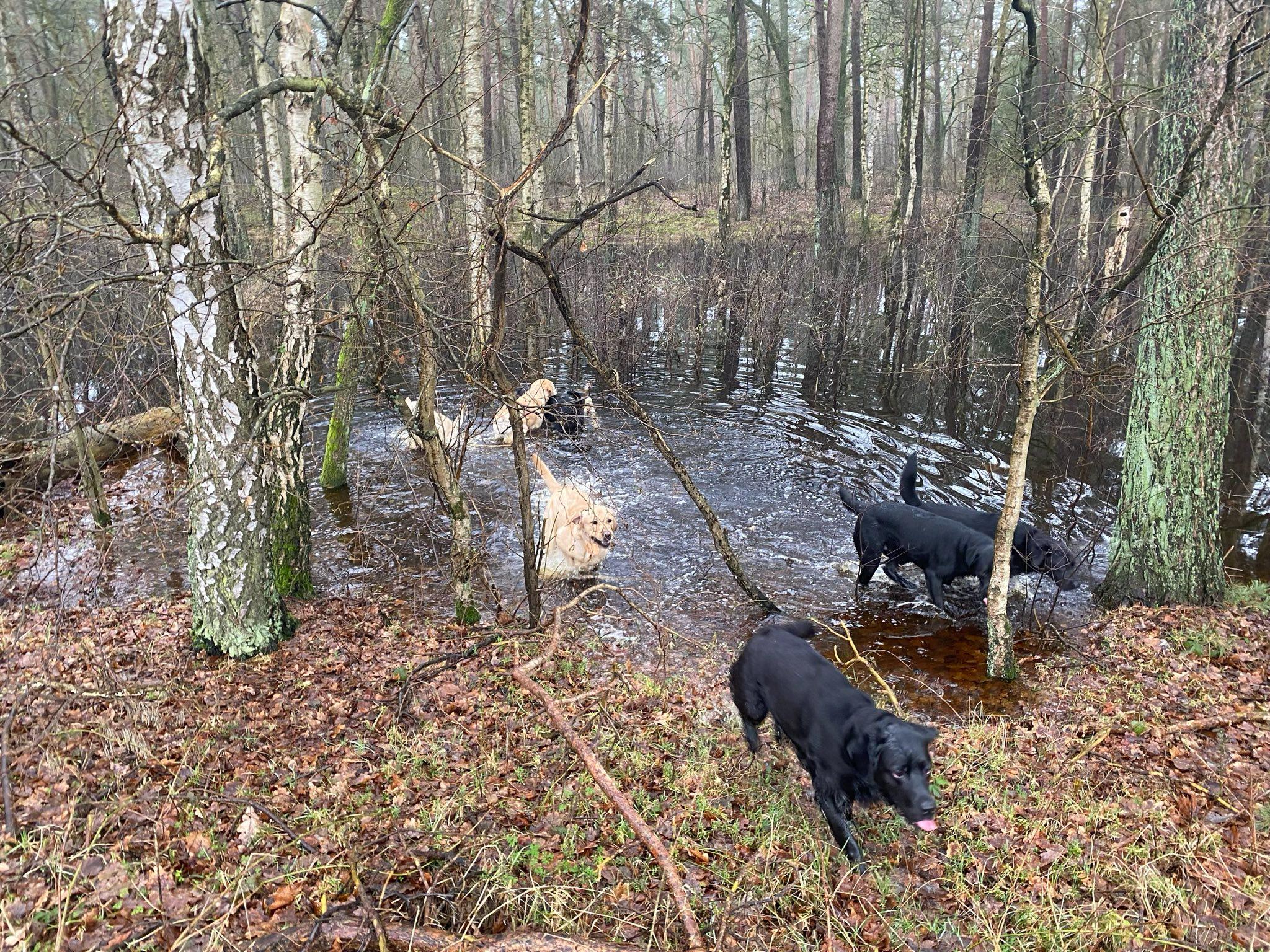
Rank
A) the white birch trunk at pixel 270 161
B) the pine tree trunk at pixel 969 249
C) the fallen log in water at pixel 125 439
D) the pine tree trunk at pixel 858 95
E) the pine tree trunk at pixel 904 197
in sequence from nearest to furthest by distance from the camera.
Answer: the white birch trunk at pixel 270 161 → the fallen log in water at pixel 125 439 → the pine tree trunk at pixel 969 249 → the pine tree trunk at pixel 904 197 → the pine tree trunk at pixel 858 95

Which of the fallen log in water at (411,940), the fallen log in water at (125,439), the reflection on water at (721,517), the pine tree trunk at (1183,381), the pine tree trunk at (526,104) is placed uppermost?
the pine tree trunk at (526,104)

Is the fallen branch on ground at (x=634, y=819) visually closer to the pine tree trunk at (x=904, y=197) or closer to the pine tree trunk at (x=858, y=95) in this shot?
the pine tree trunk at (x=904, y=197)

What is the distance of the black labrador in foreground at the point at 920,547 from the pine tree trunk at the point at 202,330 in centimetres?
518

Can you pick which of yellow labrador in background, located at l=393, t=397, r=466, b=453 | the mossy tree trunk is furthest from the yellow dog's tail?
the mossy tree trunk

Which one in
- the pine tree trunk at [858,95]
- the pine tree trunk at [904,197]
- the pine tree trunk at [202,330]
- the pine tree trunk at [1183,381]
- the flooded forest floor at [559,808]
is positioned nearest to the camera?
the flooded forest floor at [559,808]

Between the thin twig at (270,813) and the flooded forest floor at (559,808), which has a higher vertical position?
the thin twig at (270,813)

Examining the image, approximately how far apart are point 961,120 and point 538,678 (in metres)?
36.4

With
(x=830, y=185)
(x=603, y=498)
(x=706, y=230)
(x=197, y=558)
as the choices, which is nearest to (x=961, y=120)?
(x=706, y=230)

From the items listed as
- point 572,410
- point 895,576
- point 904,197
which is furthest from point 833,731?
point 904,197


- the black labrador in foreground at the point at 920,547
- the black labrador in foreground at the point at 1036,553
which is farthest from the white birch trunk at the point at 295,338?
the black labrador in foreground at the point at 1036,553

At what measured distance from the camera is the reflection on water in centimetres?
672

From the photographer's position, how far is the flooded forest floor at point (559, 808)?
3.12 metres

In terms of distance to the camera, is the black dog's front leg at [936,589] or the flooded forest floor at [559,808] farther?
the black dog's front leg at [936,589]

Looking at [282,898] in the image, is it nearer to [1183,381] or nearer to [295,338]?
[295,338]
